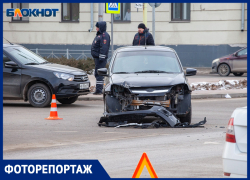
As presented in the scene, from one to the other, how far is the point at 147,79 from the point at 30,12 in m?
21.0

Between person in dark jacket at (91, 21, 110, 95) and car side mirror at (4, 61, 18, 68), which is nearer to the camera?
car side mirror at (4, 61, 18, 68)

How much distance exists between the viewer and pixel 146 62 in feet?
36.3

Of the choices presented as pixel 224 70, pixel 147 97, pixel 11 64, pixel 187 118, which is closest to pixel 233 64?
pixel 224 70

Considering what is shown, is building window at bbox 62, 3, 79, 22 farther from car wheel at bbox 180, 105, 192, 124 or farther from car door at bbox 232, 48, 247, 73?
car wheel at bbox 180, 105, 192, 124

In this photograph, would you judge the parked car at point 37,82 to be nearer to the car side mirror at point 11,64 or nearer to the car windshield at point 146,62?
the car side mirror at point 11,64

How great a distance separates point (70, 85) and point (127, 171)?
282 inches

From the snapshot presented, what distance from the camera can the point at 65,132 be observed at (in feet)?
30.5

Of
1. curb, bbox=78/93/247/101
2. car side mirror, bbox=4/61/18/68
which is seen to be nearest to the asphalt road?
car side mirror, bbox=4/61/18/68

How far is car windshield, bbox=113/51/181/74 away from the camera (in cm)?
1088

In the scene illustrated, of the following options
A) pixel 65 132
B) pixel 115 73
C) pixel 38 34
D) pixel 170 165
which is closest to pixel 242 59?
pixel 38 34

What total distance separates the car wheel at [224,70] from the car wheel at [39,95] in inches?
512

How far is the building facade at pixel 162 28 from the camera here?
27672 millimetres

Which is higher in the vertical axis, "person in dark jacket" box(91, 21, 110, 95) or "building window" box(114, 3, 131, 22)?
"building window" box(114, 3, 131, 22)

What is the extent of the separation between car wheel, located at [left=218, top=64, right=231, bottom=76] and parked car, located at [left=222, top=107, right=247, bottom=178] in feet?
64.4
